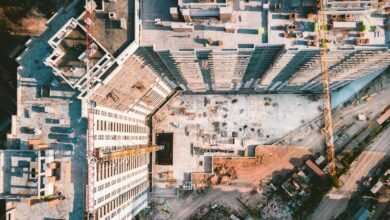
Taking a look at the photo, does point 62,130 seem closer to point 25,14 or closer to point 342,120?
→ point 25,14

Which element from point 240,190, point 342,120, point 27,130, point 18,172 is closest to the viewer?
point 18,172

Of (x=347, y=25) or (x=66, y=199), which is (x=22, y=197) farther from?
(x=347, y=25)

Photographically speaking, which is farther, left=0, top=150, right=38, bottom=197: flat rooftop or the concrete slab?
the concrete slab

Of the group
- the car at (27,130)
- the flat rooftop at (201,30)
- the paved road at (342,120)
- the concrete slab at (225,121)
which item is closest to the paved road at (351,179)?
the paved road at (342,120)

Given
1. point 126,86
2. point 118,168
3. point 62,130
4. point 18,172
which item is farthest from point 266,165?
point 18,172

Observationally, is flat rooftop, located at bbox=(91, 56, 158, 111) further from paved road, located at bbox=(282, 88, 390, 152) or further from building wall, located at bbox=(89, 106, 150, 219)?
paved road, located at bbox=(282, 88, 390, 152)

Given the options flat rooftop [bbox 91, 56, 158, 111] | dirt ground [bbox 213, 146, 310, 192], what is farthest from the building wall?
dirt ground [bbox 213, 146, 310, 192]

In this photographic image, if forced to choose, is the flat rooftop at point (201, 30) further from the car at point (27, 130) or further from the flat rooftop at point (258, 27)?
the car at point (27, 130)
